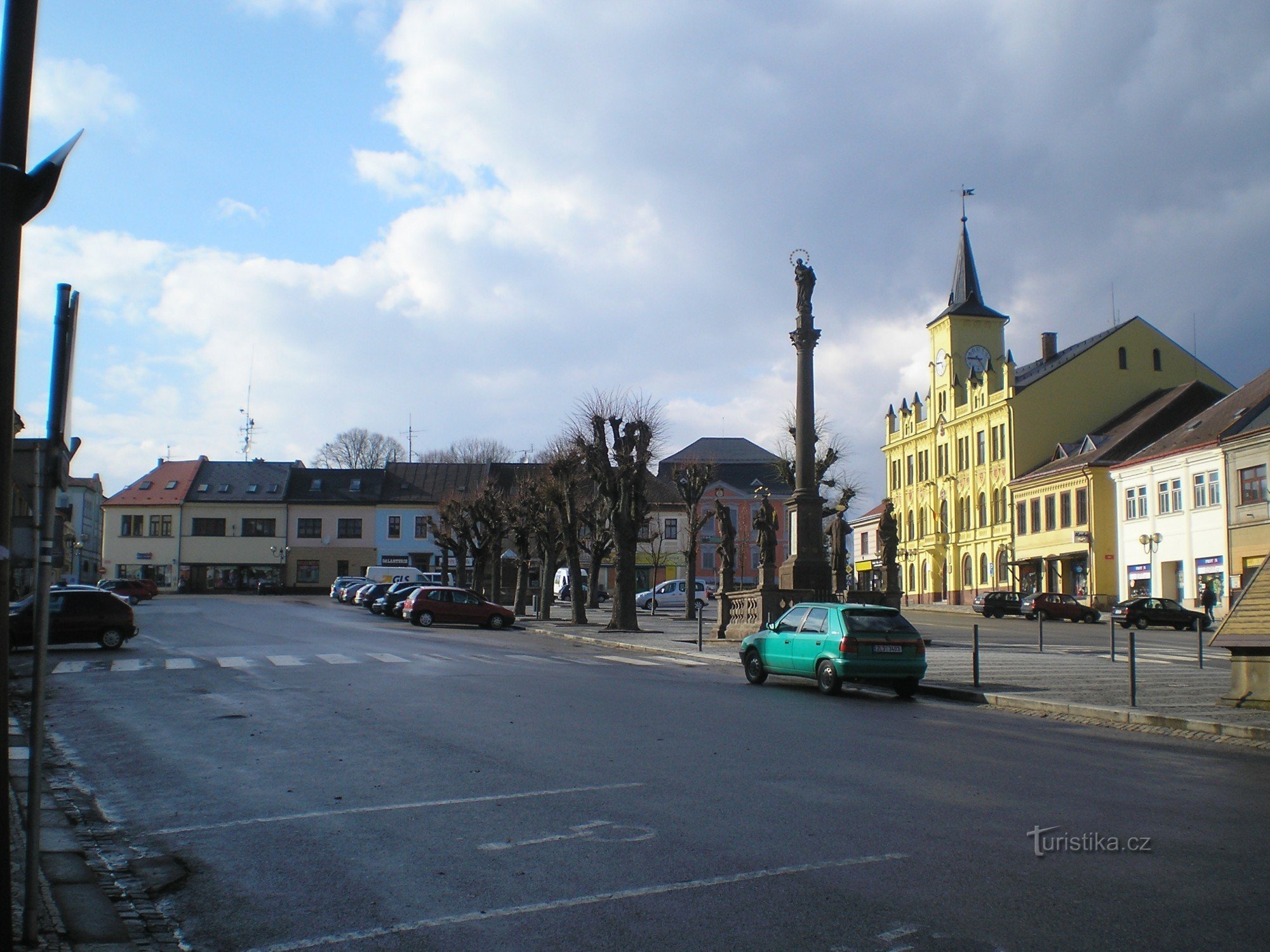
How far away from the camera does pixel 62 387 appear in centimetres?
503

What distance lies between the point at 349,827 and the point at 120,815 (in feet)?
6.75

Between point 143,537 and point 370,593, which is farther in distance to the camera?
point 143,537

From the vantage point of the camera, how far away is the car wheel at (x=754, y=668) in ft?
61.8

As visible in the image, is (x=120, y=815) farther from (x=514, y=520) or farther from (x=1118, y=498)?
(x=1118, y=498)

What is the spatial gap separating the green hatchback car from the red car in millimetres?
24597

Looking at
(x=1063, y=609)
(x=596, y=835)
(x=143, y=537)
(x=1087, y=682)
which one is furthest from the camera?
(x=143, y=537)

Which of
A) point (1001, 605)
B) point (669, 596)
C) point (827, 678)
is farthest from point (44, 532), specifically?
point (669, 596)

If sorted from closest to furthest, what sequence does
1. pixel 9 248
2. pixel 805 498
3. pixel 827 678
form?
pixel 9 248 → pixel 827 678 → pixel 805 498

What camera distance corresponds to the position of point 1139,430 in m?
59.9

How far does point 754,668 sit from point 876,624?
282 centimetres

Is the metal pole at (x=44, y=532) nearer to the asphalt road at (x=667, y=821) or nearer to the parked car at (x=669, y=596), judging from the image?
the asphalt road at (x=667, y=821)

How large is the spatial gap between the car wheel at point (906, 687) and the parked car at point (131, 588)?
51.8 metres

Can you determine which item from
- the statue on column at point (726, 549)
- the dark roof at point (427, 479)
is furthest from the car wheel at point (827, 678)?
the dark roof at point (427, 479)

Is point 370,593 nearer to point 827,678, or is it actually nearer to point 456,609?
point 456,609
